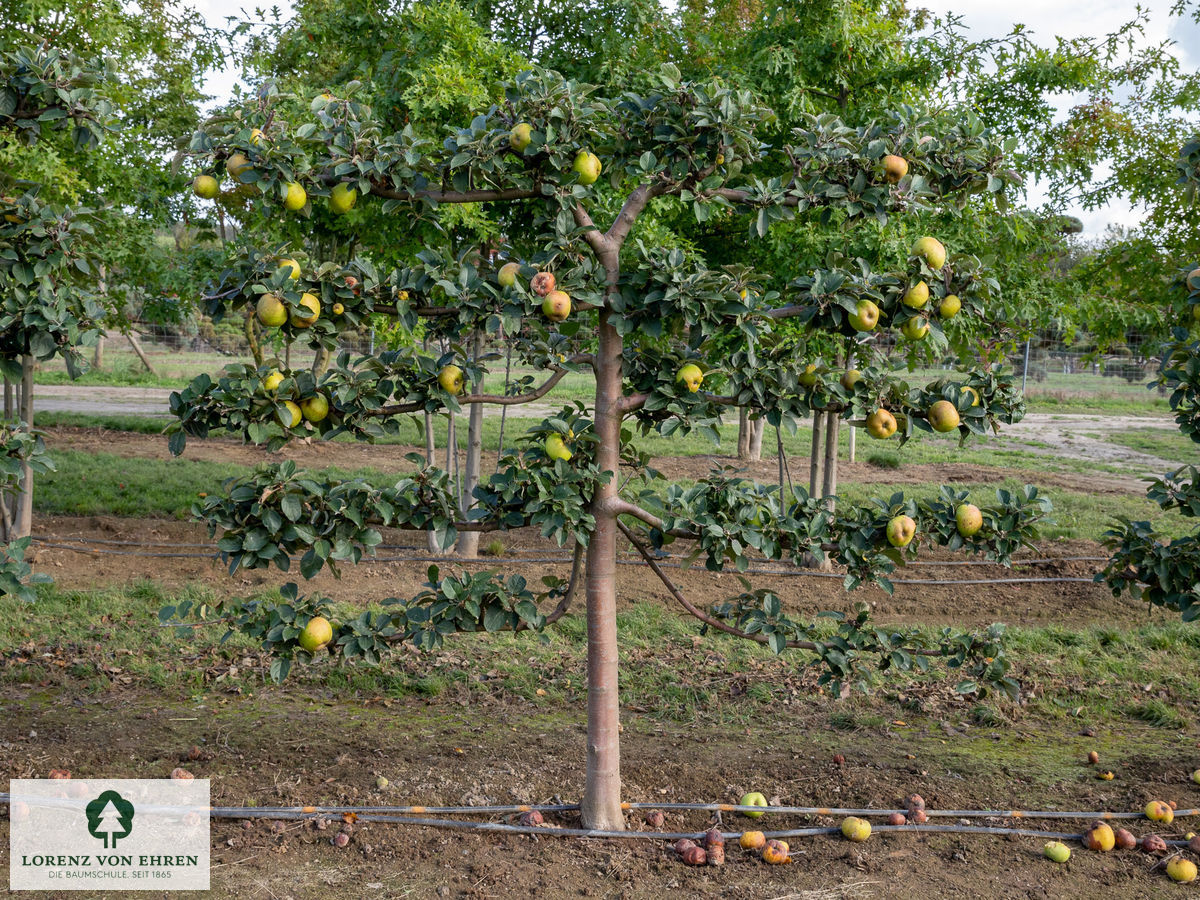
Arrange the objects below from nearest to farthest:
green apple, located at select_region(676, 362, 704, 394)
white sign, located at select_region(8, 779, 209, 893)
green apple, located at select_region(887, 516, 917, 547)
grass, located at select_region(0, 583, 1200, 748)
Result: 1. white sign, located at select_region(8, 779, 209, 893)
2. green apple, located at select_region(676, 362, 704, 394)
3. green apple, located at select_region(887, 516, 917, 547)
4. grass, located at select_region(0, 583, 1200, 748)

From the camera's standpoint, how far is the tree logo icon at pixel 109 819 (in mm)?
3145

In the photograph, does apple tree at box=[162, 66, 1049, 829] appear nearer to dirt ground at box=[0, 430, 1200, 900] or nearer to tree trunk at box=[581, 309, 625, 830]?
tree trunk at box=[581, 309, 625, 830]

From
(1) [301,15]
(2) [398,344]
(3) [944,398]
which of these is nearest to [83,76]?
(3) [944,398]

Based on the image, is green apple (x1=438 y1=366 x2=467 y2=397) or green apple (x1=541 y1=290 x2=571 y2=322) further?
green apple (x1=438 y1=366 x2=467 y2=397)

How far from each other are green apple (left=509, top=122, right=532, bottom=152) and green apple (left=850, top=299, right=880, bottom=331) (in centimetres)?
115

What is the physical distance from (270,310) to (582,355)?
3.39ft

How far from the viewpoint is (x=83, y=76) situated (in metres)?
3.04

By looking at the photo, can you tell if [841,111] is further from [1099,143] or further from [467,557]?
[467,557]

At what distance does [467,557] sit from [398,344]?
1.64 metres

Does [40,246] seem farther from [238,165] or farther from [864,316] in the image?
[864,316]

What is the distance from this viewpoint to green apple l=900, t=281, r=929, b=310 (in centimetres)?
302

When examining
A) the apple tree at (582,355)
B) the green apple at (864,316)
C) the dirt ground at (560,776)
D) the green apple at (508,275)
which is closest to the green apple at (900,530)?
the apple tree at (582,355)

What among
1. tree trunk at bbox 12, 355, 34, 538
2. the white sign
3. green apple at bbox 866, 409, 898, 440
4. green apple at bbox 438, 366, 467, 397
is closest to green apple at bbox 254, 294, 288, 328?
green apple at bbox 438, 366, 467, 397

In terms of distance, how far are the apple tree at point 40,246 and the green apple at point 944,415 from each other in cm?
270
